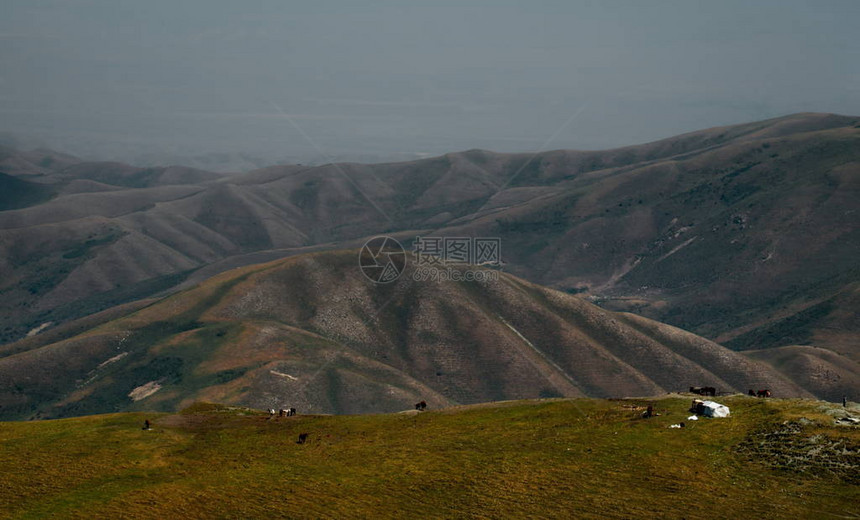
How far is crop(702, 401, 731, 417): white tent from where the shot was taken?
65.9 meters

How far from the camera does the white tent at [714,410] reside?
6594 centimetres

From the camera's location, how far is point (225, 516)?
171 feet

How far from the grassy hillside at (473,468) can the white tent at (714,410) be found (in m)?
1.21

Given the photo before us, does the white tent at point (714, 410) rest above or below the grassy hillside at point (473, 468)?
above

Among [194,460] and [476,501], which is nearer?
[476,501]

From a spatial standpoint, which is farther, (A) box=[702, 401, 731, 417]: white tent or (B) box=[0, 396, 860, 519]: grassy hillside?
(A) box=[702, 401, 731, 417]: white tent

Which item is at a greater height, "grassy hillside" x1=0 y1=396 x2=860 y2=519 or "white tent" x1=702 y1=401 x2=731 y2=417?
"white tent" x1=702 y1=401 x2=731 y2=417

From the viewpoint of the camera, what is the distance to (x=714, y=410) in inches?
2601

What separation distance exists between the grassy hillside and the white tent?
1.21 m

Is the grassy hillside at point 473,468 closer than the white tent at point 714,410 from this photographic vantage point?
Yes

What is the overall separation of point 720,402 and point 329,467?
134ft

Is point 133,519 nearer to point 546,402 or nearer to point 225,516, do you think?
point 225,516

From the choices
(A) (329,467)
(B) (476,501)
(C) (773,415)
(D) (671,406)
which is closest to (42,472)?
(A) (329,467)

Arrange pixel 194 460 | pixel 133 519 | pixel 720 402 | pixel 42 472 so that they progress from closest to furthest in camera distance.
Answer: pixel 133 519 < pixel 42 472 < pixel 194 460 < pixel 720 402
